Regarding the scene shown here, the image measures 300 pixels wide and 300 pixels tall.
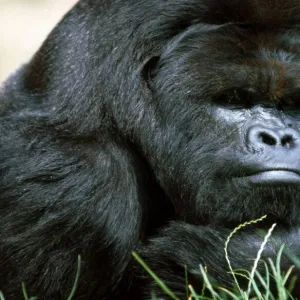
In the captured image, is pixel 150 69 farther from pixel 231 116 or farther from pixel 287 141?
pixel 287 141

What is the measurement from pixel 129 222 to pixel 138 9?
1.04m

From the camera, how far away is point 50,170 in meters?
4.38

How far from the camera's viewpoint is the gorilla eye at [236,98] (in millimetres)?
4277

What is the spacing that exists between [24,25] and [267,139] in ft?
19.8

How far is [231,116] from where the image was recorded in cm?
430

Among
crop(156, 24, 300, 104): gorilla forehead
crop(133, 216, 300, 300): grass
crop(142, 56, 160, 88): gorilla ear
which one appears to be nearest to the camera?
crop(133, 216, 300, 300): grass

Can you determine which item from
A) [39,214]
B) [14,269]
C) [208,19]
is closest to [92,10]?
[208,19]

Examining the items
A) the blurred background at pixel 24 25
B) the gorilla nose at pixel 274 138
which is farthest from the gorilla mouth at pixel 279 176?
the blurred background at pixel 24 25

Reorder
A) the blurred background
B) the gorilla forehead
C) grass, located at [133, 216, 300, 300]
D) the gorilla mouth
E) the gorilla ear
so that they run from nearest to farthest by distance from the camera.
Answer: grass, located at [133, 216, 300, 300] → the gorilla mouth → the gorilla forehead → the gorilla ear → the blurred background

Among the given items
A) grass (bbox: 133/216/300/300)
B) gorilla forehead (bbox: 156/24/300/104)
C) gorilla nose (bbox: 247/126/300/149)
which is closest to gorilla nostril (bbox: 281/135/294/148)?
gorilla nose (bbox: 247/126/300/149)

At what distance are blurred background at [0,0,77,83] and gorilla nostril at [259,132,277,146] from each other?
5.32 metres

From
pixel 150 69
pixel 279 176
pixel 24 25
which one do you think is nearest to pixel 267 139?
pixel 279 176

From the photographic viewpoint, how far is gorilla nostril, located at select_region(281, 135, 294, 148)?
413cm

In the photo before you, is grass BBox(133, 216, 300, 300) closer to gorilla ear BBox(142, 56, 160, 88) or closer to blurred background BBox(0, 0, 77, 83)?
gorilla ear BBox(142, 56, 160, 88)
